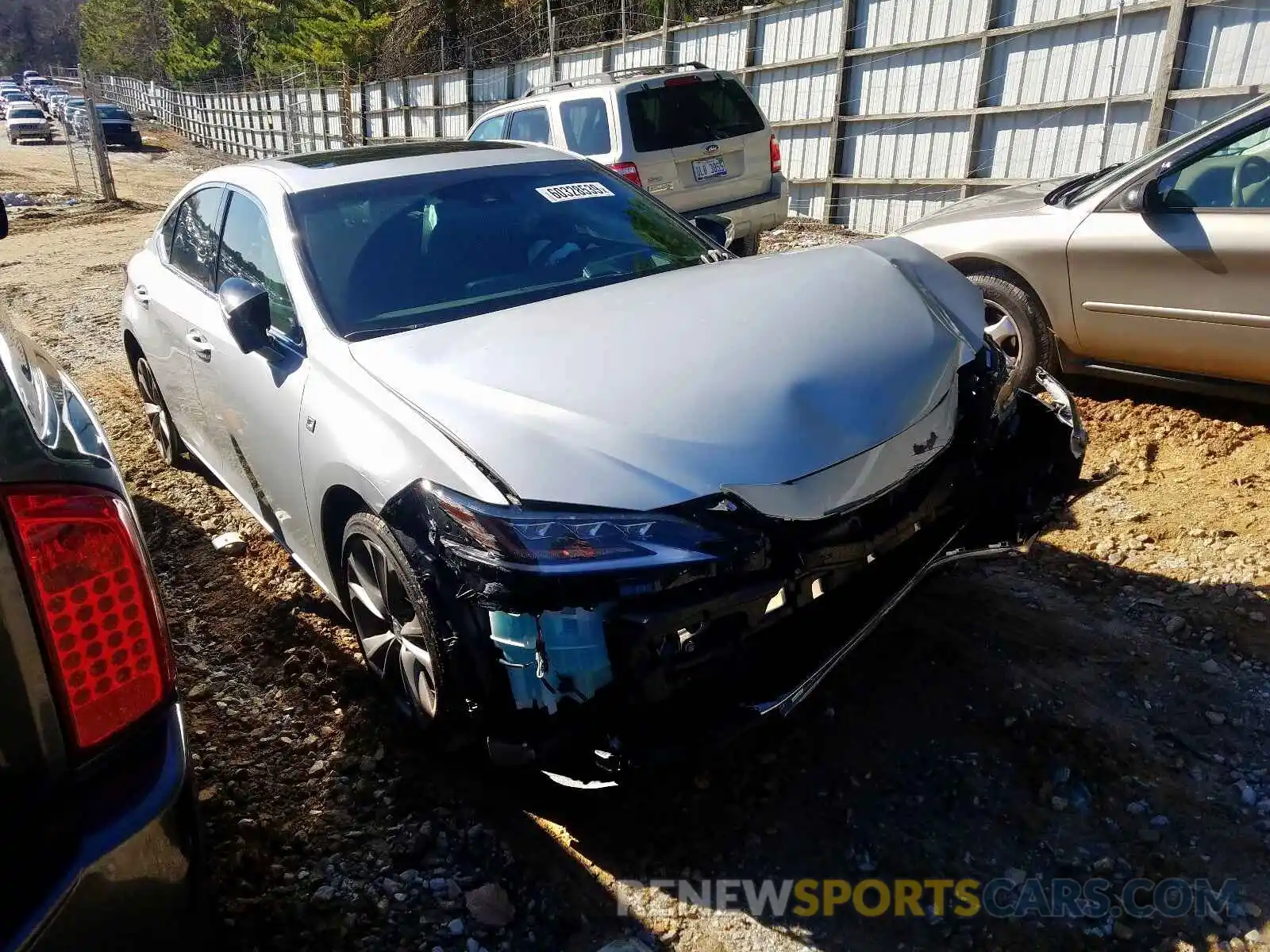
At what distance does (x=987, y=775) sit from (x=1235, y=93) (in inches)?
282

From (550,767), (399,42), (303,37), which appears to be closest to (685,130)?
(550,767)

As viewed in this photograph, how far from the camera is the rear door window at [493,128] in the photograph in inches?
372

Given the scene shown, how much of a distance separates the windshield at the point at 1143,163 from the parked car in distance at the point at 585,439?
1.90 metres

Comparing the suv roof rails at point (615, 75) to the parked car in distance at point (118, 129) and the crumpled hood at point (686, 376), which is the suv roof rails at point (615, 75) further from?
the parked car in distance at point (118, 129)

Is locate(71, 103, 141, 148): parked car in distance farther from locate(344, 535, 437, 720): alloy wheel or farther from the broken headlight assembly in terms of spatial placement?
the broken headlight assembly

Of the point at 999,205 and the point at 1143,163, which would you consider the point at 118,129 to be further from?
the point at 1143,163

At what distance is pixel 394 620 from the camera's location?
260 cm

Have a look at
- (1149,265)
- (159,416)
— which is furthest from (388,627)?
(1149,265)

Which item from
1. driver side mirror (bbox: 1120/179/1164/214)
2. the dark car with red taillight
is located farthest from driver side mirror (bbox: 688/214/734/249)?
the dark car with red taillight

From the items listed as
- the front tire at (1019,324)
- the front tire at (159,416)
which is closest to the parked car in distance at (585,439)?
the front tire at (159,416)

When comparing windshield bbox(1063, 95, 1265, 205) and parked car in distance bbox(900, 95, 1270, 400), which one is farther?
windshield bbox(1063, 95, 1265, 205)

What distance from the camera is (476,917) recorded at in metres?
2.27

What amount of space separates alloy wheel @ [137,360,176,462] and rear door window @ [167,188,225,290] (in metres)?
0.78

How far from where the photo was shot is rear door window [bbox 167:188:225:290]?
12.6 ft
